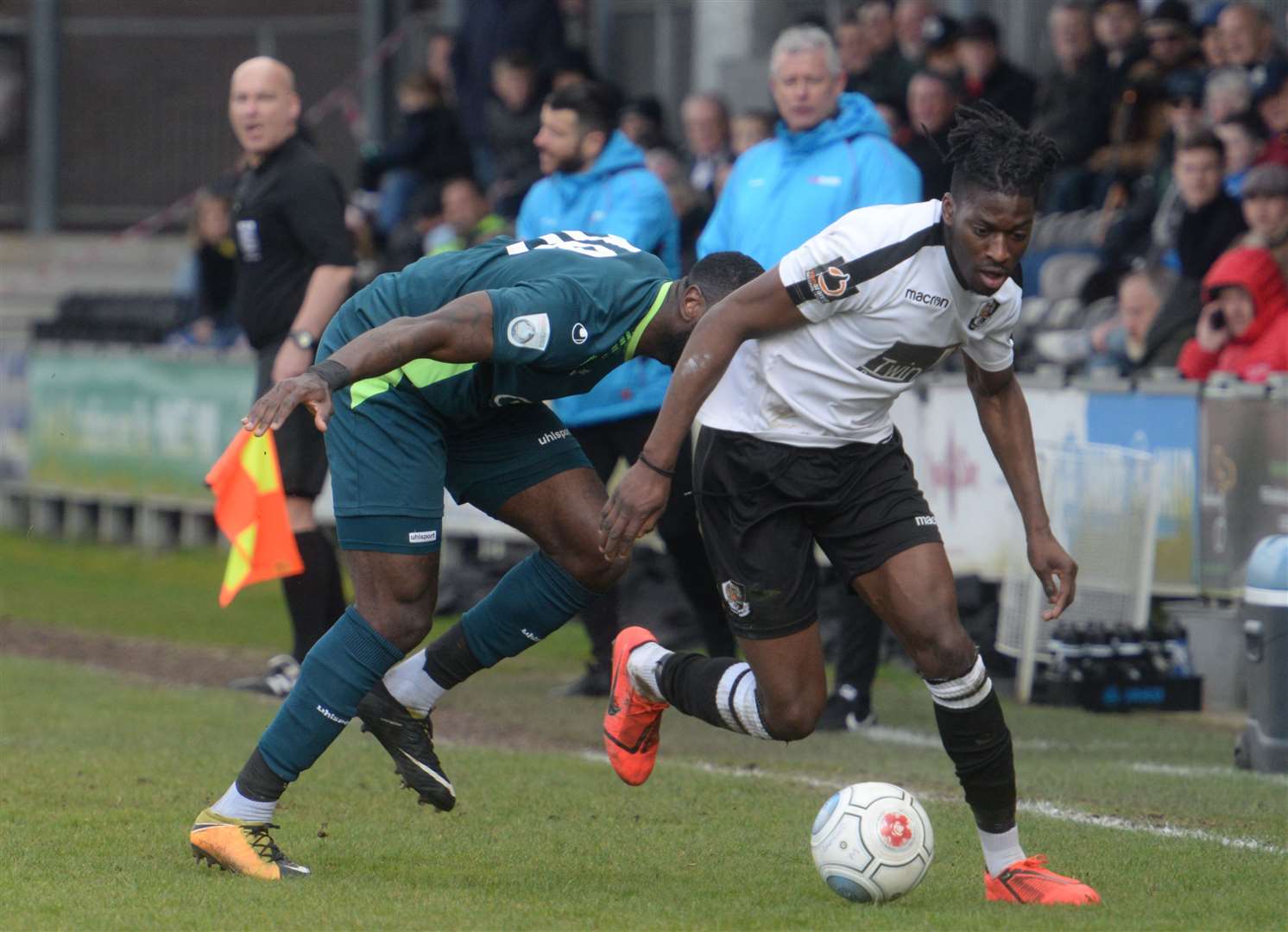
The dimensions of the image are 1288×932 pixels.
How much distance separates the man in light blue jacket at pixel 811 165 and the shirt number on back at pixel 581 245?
2274 mm

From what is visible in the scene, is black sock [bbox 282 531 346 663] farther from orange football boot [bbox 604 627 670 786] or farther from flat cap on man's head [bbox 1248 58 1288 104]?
flat cap on man's head [bbox 1248 58 1288 104]

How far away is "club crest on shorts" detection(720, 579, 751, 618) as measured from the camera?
225 inches

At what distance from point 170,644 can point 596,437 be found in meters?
3.75

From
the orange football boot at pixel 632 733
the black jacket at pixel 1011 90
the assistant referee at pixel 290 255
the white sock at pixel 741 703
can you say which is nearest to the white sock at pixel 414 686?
the orange football boot at pixel 632 733

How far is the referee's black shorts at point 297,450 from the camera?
8.84m

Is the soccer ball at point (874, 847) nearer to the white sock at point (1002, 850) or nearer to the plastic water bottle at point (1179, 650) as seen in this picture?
the white sock at point (1002, 850)

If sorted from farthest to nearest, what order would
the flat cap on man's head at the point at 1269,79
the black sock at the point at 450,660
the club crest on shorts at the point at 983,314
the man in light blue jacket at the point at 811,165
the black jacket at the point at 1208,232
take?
the flat cap on man's head at the point at 1269,79
the black jacket at the point at 1208,232
the man in light blue jacket at the point at 811,165
the black sock at the point at 450,660
the club crest on shorts at the point at 983,314

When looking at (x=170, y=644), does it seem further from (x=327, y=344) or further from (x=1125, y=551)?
(x=327, y=344)

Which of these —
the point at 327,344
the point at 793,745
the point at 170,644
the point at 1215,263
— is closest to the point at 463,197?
the point at 170,644

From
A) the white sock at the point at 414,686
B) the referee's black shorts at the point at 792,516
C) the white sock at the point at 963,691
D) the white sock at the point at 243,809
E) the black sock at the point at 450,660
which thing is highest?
the referee's black shorts at the point at 792,516

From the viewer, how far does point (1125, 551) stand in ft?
32.6

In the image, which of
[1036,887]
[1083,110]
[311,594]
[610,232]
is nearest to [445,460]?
[1036,887]

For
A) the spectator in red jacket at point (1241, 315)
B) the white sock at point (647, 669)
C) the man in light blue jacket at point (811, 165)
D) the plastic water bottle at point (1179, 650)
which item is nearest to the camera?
the white sock at point (647, 669)

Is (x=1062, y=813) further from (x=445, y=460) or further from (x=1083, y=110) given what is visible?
(x=1083, y=110)
